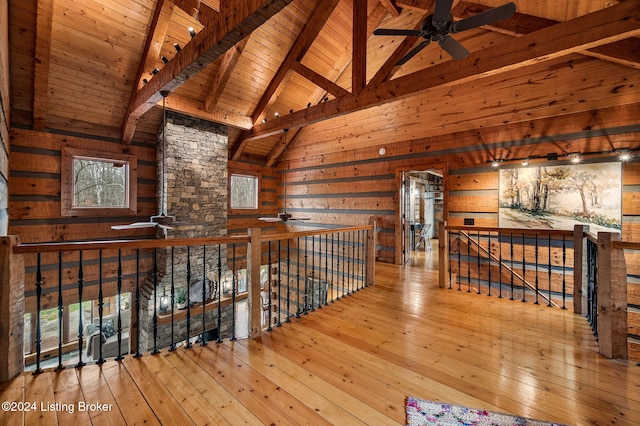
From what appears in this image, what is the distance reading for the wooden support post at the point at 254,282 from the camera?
8.76 feet

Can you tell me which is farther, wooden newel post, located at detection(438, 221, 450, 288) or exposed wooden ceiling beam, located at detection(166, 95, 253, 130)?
exposed wooden ceiling beam, located at detection(166, 95, 253, 130)

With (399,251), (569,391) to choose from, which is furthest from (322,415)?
(399,251)

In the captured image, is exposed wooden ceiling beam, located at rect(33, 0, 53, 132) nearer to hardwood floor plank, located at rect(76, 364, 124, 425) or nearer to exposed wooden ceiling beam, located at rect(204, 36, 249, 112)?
exposed wooden ceiling beam, located at rect(204, 36, 249, 112)

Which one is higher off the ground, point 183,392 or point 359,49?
point 359,49

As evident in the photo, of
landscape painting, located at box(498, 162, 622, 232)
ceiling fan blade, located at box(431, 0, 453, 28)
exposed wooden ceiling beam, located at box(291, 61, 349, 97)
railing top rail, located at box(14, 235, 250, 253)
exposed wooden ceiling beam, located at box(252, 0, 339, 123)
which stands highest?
exposed wooden ceiling beam, located at box(252, 0, 339, 123)

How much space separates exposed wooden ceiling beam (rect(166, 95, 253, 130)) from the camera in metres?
5.04

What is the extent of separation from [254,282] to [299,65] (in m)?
4.55

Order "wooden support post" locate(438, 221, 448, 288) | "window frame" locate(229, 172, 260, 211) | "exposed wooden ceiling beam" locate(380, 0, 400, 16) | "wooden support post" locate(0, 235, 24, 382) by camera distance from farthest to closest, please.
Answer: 1. "window frame" locate(229, 172, 260, 211)
2. "exposed wooden ceiling beam" locate(380, 0, 400, 16)
3. "wooden support post" locate(438, 221, 448, 288)
4. "wooden support post" locate(0, 235, 24, 382)

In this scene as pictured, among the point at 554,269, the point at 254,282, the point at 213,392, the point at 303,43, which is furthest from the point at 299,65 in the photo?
the point at 554,269

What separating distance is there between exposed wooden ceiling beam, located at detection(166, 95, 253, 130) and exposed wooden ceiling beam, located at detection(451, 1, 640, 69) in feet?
15.2

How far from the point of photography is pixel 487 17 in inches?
96.4

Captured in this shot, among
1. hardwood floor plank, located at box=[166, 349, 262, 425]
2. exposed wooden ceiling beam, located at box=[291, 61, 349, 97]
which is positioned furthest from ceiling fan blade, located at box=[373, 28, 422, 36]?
hardwood floor plank, located at box=[166, 349, 262, 425]

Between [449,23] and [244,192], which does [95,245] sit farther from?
[244,192]

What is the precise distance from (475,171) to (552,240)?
1655mm
